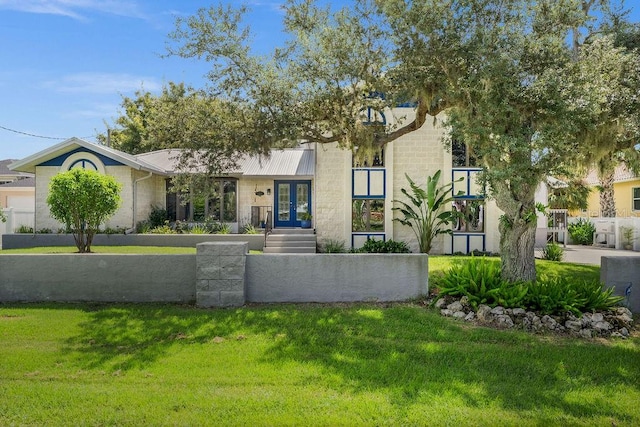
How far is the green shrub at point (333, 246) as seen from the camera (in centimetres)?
1700

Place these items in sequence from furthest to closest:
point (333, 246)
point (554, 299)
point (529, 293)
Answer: point (333, 246) → point (529, 293) → point (554, 299)

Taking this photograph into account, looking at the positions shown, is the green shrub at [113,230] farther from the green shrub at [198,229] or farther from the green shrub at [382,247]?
the green shrub at [382,247]

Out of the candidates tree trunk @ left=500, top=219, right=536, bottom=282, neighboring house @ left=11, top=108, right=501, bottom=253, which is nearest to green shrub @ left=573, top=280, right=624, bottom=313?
tree trunk @ left=500, top=219, right=536, bottom=282

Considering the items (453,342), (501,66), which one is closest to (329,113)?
(501,66)

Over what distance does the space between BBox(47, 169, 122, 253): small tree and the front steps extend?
596 centimetres

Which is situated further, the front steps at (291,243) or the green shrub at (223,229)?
the green shrub at (223,229)

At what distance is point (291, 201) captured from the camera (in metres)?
20.4

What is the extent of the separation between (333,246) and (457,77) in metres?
10.1

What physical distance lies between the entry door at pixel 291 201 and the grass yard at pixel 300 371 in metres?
12.7

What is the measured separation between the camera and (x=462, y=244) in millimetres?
17375

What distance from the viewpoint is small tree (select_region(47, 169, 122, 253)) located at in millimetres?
13758

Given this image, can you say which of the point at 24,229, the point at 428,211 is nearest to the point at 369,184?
the point at 428,211

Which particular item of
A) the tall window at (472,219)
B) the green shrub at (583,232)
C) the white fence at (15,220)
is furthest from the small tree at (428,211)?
the white fence at (15,220)

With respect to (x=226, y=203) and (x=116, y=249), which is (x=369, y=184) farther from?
(x=116, y=249)
